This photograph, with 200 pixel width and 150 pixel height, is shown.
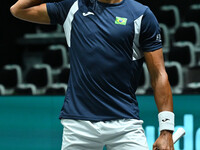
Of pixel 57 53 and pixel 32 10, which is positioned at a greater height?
pixel 32 10

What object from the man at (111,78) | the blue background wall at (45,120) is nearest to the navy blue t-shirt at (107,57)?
the man at (111,78)

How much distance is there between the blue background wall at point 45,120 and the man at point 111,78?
1.79 metres

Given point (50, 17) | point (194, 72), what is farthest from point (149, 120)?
point (50, 17)

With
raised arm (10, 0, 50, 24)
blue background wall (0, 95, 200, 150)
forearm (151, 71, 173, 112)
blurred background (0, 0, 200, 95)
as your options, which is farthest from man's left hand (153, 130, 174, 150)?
blurred background (0, 0, 200, 95)

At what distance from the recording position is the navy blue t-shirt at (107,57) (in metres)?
2.31

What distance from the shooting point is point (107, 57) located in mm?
2318

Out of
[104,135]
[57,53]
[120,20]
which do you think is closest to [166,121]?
[104,135]

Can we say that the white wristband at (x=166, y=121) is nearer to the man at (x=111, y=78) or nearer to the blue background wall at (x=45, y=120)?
the man at (x=111, y=78)

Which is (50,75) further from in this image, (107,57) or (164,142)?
(164,142)

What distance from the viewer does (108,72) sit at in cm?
231

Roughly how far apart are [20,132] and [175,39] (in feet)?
6.56

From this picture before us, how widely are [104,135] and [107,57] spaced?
1.23ft

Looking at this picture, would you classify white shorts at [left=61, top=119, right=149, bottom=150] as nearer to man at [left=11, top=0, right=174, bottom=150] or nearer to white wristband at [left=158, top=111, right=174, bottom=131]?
man at [left=11, top=0, right=174, bottom=150]

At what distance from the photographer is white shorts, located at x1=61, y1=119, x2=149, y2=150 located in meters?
2.27
